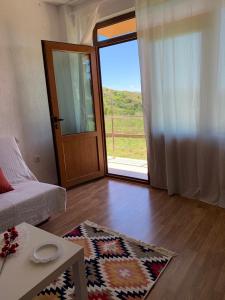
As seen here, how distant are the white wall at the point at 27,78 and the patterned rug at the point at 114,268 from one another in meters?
1.51

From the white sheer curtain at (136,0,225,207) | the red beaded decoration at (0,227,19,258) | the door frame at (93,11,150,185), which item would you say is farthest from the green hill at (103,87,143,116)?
the red beaded decoration at (0,227,19,258)

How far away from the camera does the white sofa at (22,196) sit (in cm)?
198

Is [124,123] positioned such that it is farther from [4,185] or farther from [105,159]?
[4,185]

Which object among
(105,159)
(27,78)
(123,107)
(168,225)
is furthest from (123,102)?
(168,225)

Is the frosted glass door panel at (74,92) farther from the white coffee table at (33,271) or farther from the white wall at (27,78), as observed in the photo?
the white coffee table at (33,271)

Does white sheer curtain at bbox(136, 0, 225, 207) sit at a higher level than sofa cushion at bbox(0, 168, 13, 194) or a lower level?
higher

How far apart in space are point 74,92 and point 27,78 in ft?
2.15

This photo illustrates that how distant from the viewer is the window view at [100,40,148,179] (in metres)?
5.19

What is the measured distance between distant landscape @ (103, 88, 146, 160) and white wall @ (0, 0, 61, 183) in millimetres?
1987

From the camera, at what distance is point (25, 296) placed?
1.02 metres

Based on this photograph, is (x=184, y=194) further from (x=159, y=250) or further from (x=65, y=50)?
(x=65, y=50)

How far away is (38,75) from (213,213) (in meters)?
2.75

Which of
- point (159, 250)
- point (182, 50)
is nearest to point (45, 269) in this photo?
point (159, 250)

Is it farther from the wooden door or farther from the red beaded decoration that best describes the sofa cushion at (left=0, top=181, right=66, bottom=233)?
the wooden door
